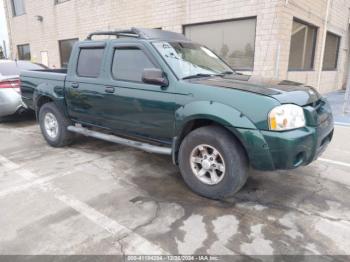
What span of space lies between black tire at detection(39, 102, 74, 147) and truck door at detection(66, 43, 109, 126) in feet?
0.89

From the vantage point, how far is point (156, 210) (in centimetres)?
304

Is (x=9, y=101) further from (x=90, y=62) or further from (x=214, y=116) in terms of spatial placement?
(x=214, y=116)

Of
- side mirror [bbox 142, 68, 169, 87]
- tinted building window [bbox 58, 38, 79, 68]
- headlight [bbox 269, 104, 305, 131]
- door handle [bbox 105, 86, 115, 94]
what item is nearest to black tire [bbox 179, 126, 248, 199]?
headlight [bbox 269, 104, 305, 131]

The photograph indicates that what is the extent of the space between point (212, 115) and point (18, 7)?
20.3 meters

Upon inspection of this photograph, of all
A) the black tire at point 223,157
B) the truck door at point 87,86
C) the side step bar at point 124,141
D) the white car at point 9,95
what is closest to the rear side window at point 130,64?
the truck door at point 87,86

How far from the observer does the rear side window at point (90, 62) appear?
168 inches

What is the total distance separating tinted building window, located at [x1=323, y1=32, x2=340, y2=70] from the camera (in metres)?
11.9

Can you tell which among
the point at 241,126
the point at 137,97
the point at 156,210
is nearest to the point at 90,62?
the point at 137,97

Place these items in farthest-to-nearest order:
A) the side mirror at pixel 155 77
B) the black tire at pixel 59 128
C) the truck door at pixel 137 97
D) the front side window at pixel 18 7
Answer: the front side window at pixel 18 7 < the black tire at pixel 59 128 < the truck door at pixel 137 97 < the side mirror at pixel 155 77

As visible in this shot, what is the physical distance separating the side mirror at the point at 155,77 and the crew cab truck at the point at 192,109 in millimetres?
12

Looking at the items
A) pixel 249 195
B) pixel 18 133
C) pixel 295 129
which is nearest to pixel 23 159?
pixel 18 133

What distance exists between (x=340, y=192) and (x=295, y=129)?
1310mm

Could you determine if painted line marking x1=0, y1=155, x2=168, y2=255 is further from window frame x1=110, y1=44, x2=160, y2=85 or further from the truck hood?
the truck hood

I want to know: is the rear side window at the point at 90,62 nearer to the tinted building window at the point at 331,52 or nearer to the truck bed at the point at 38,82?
the truck bed at the point at 38,82
